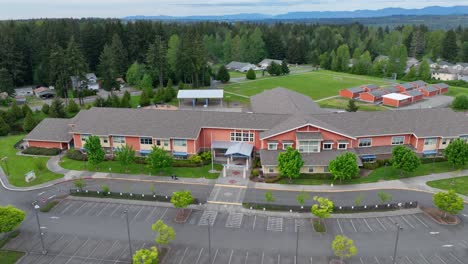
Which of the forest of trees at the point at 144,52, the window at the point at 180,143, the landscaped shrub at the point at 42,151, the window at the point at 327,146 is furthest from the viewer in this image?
the forest of trees at the point at 144,52

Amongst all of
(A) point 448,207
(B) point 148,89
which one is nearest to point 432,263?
(A) point 448,207

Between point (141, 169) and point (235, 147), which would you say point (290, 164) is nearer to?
point (235, 147)

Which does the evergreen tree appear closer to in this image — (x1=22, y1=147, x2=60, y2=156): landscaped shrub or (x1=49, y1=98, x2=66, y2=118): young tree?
(x1=49, y1=98, x2=66, y2=118): young tree

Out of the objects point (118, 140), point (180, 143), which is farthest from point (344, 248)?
point (118, 140)

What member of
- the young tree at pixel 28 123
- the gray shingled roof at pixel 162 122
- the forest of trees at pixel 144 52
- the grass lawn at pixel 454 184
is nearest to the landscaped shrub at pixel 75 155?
the gray shingled roof at pixel 162 122

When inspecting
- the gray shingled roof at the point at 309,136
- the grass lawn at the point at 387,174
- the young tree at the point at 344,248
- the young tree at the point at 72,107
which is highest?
the gray shingled roof at the point at 309,136

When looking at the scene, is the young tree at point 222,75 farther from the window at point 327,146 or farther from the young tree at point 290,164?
the young tree at point 290,164
